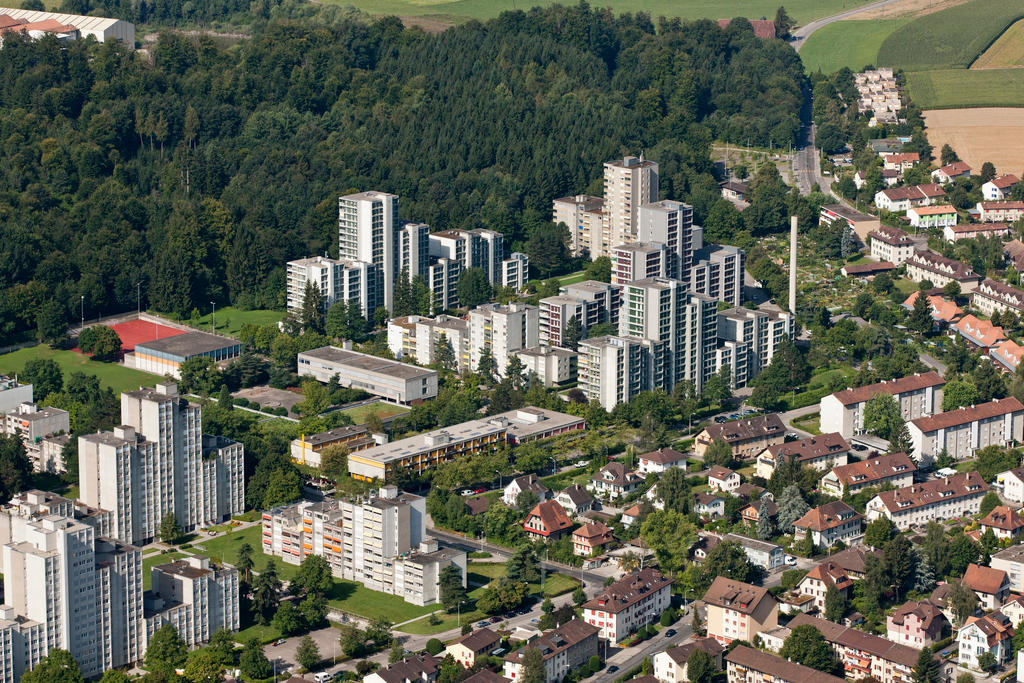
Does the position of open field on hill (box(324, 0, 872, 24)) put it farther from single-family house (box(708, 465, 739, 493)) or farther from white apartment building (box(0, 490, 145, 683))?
white apartment building (box(0, 490, 145, 683))

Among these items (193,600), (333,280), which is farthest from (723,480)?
(333,280)

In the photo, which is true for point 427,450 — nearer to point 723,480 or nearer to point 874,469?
point 723,480

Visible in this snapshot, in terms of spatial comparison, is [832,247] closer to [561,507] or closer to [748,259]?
[748,259]

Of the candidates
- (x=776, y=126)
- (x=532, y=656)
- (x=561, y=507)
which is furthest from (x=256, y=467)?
(x=776, y=126)

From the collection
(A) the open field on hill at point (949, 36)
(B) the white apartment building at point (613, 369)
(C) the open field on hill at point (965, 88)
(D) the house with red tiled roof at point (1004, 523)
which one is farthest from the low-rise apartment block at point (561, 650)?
(A) the open field on hill at point (949, 36)

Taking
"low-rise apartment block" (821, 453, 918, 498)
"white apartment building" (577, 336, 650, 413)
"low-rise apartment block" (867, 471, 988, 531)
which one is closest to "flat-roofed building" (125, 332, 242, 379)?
"white apartment building" (577, 336, 650, 413)

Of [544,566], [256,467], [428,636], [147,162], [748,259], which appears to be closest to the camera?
[428,636]
